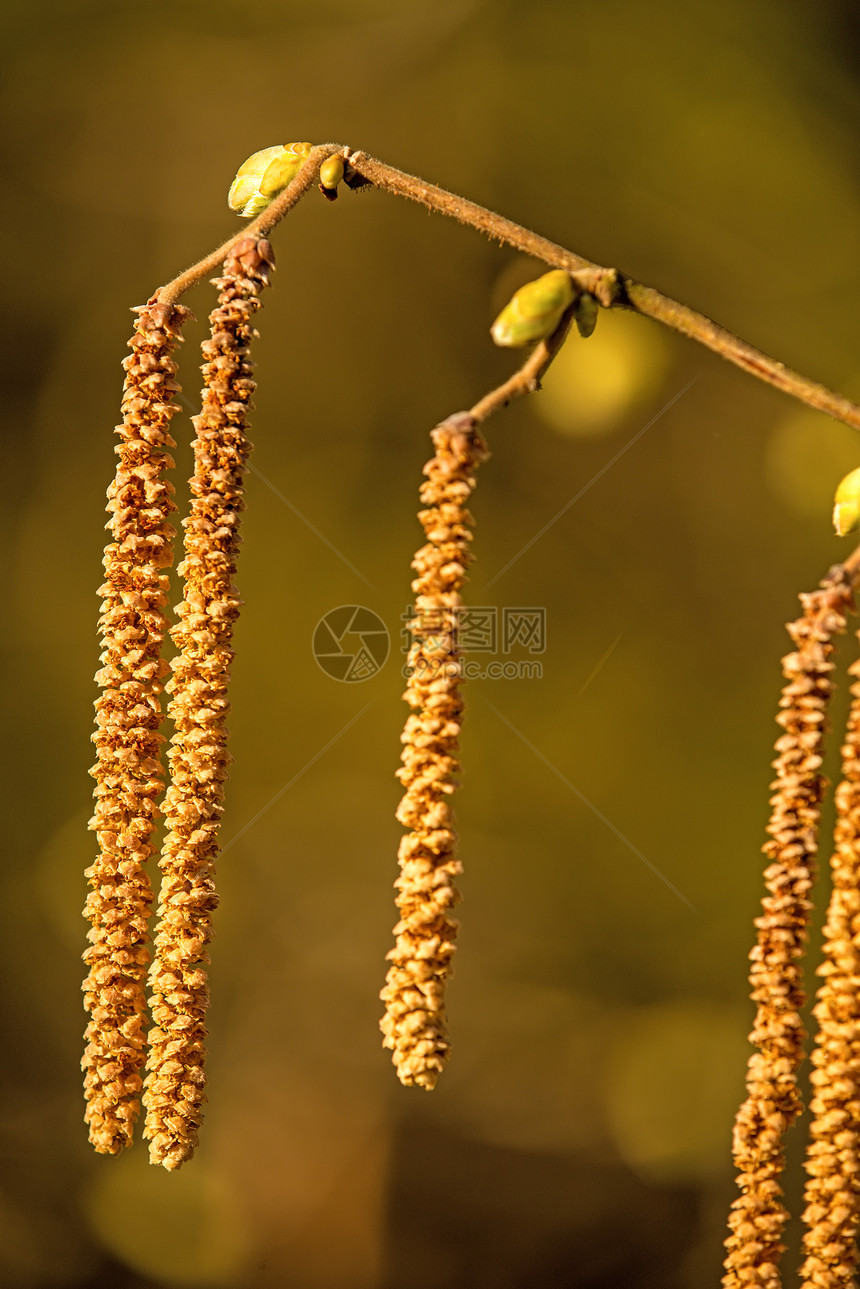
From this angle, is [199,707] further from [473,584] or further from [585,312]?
[473,584]

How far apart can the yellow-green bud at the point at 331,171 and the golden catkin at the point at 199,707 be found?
0.19 ft

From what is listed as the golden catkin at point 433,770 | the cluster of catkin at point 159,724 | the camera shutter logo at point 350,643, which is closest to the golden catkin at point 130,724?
the cluster of catkin at point 159,724

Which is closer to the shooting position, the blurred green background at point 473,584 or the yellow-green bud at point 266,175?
the yellow-green bud at point 266,175

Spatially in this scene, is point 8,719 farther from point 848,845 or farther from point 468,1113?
point 848,845

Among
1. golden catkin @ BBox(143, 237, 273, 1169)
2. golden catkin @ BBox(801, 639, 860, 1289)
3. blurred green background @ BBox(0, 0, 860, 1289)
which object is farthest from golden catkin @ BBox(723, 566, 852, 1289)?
blurred green background @ BBox(0, 0, 860, 1289)

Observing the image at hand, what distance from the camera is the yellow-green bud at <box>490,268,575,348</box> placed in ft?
1.36

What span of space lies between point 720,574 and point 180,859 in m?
0.71

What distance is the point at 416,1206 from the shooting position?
997mm

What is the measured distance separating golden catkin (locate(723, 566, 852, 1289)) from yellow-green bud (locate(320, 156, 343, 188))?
28cm

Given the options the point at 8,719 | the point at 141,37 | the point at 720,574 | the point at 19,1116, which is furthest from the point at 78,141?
the point at 19,1116

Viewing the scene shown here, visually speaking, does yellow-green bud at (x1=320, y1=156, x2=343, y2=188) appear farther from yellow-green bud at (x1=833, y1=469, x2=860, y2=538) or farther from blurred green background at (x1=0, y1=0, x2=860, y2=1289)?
blurred green background at (x1=0, y1=0, x2=860, y2=1289)

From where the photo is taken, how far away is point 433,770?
1.31 feet

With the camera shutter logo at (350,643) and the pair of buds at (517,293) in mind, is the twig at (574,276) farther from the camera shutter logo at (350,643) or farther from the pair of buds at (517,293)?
the camera shutter logo at (350,643)

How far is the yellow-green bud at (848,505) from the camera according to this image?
458 mm
